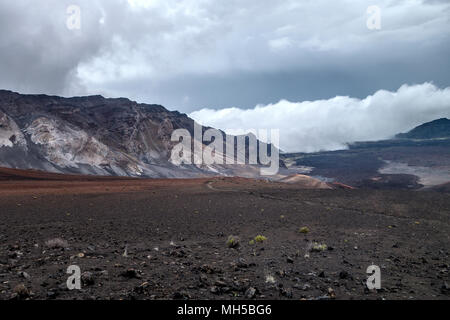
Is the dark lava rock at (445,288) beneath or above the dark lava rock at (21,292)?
beneath

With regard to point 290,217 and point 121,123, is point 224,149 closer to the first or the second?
point 121,123

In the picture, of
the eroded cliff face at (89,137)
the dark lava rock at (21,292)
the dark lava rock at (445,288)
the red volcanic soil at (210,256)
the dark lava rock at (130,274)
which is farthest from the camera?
the eroded cliff face at (89,137)

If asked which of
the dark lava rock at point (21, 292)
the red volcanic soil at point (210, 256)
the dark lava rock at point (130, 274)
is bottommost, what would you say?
the red volcanic soil at point (210, 256)

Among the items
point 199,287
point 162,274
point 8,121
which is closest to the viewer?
point 199,287

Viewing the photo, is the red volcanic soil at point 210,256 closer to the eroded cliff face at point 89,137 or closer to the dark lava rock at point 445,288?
the dark lava rock at point 445,288

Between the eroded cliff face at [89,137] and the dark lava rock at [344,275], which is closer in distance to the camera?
the dark lava rock at [344,275]

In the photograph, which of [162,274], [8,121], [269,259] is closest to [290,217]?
[269,259]

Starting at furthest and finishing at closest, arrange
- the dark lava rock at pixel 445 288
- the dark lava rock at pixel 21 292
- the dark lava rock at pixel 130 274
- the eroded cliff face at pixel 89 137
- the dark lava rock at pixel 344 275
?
the eroded cliff face at pixel 89 137 → the dark lava rock at pixel 344 275 → the dark lava rock at pixel 130 274 → the dark lava rock at pixel 445 288 → the dark lava rock at pixel 21 292

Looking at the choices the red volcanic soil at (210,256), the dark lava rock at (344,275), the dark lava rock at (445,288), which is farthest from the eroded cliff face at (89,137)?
the dark lava rock at (445,288)

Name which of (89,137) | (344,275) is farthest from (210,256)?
(89,137)

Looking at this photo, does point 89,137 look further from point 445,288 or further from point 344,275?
point 445,288
